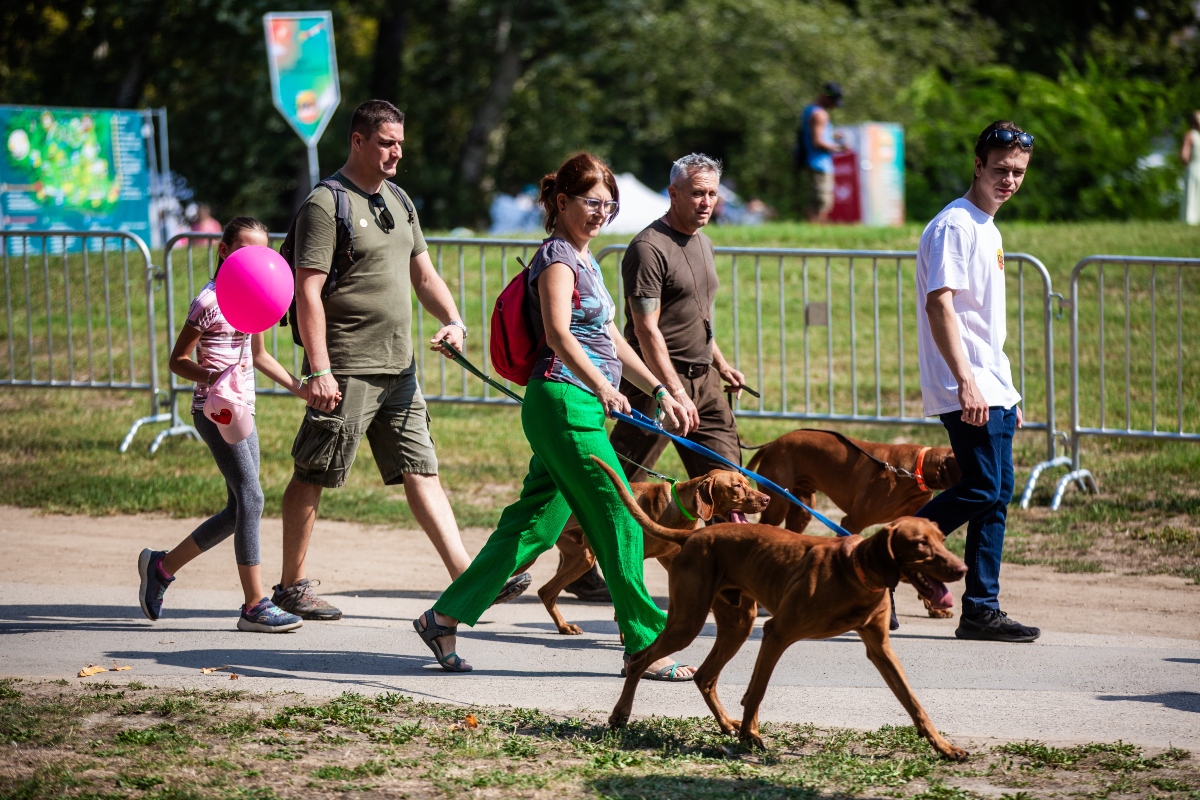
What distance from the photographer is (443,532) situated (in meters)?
5.73

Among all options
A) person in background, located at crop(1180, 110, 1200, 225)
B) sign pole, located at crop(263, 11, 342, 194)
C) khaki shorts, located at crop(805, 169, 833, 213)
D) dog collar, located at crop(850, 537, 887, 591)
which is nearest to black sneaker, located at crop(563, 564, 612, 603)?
dog collar, located at crop(850, 537, 887, 591)

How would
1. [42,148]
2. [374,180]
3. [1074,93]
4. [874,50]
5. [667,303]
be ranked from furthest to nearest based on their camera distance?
[874,50] < [1074,93] < [42,148] < [667,303] < [374,180]

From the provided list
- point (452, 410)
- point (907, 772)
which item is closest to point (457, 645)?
point (907, 772)

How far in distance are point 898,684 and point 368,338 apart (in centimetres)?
267

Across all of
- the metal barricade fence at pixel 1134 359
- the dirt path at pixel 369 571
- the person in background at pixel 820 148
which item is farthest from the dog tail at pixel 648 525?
the person in background at pixel 820 148

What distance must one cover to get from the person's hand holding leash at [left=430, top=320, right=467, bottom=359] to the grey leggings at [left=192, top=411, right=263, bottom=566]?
1006 mm

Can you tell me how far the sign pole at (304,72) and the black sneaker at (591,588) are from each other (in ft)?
31.7

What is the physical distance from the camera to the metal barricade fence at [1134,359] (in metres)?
8.71

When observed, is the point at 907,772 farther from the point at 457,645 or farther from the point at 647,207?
the point at 647,207

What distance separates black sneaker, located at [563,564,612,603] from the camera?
6.73m

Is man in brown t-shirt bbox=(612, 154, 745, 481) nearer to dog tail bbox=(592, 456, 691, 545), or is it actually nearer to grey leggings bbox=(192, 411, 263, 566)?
dog tail bbox=(592, 456, 691, 545)

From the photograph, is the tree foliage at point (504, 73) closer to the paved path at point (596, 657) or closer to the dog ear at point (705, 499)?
the paved path at point (596, 657)

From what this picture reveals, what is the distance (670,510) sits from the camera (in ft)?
18.5

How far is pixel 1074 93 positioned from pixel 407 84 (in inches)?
648
